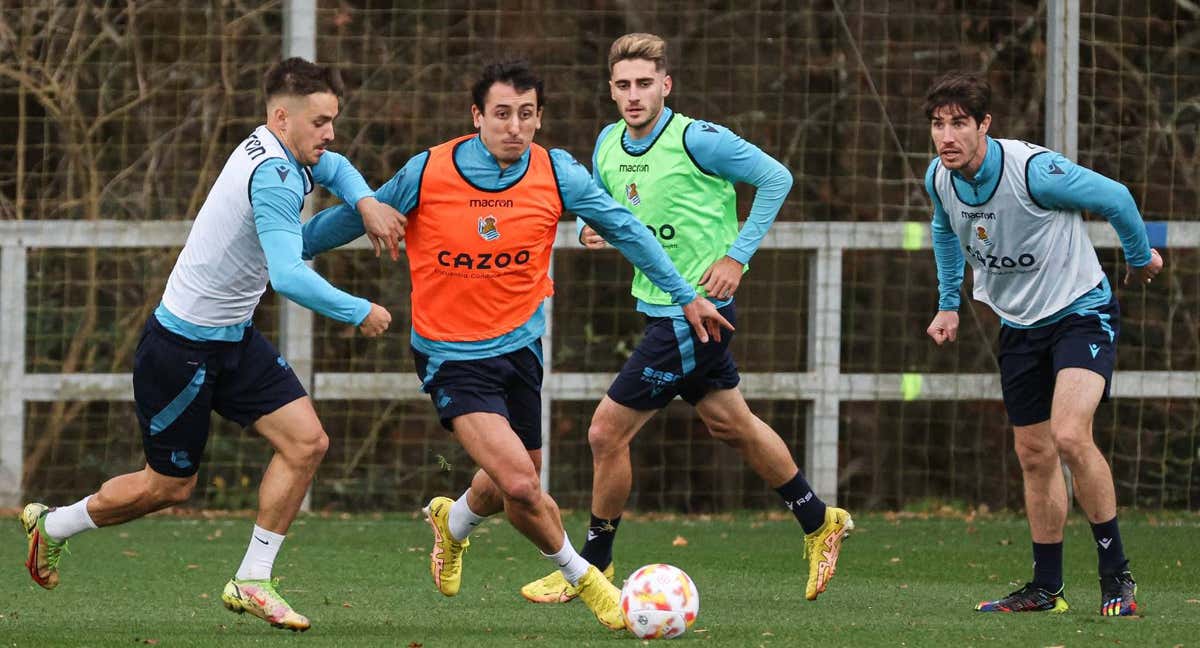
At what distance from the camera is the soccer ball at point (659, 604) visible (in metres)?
5.51

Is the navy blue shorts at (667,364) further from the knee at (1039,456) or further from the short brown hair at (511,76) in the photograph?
the short brown hair at (511,76)

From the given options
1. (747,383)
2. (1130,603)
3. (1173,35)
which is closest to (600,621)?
(1130,603)

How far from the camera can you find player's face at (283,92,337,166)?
5.81 m

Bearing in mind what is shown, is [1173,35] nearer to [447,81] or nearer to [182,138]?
[447,81]

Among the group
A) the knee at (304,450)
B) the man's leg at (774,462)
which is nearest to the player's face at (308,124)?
the knee at (304,450)

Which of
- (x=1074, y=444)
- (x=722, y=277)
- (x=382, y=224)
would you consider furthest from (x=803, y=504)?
(x=382, y=224)

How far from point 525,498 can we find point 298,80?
1514mm

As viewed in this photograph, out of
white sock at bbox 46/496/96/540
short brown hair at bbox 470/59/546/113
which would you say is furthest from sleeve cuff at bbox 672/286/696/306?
white sock at bbox 46/496/96/540

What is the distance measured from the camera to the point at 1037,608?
6488mm

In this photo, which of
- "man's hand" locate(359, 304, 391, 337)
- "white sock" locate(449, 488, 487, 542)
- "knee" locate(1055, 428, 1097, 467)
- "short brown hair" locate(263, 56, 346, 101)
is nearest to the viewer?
"man's hand" locate(359, 304, 391, 337)

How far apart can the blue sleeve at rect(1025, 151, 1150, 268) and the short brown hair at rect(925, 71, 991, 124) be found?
282mm

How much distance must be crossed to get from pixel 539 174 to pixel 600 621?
58.3 inches

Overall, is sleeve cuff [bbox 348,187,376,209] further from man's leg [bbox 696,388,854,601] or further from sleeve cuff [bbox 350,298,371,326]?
man's leg [bbox 696,388,854,601]

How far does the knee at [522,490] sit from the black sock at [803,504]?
1.58 meters
